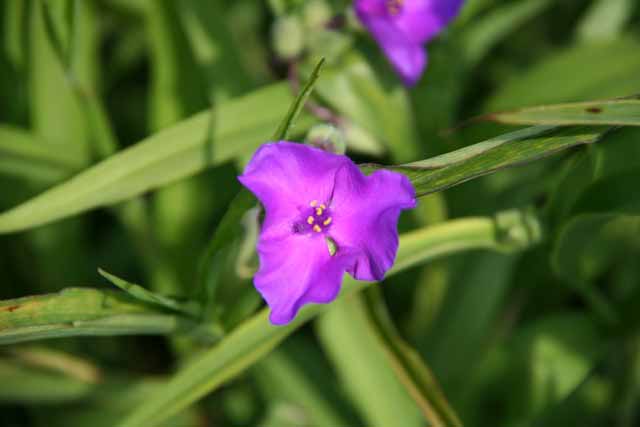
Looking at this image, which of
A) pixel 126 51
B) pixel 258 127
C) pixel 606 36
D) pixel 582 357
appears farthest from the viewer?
pixel 126 51

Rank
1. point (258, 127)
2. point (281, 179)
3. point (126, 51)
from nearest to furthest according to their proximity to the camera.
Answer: point (281, 179) → point (258, 127) → point (126, 51)

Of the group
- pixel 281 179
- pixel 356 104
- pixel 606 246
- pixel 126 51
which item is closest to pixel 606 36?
pixel 606 246

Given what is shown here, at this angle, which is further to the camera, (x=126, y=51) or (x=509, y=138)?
(x=126, y=51)

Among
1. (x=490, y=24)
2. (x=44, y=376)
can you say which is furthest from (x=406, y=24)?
(x=44, y=376)

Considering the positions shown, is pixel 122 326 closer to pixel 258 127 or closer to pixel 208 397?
pixel 258 127

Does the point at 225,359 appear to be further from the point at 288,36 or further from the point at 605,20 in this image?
the point at 605,20

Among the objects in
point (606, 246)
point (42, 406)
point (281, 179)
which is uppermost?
point (42, 406)

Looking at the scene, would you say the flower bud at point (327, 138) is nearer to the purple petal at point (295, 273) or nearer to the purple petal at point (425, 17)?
the purple petal at point (295, 273)
